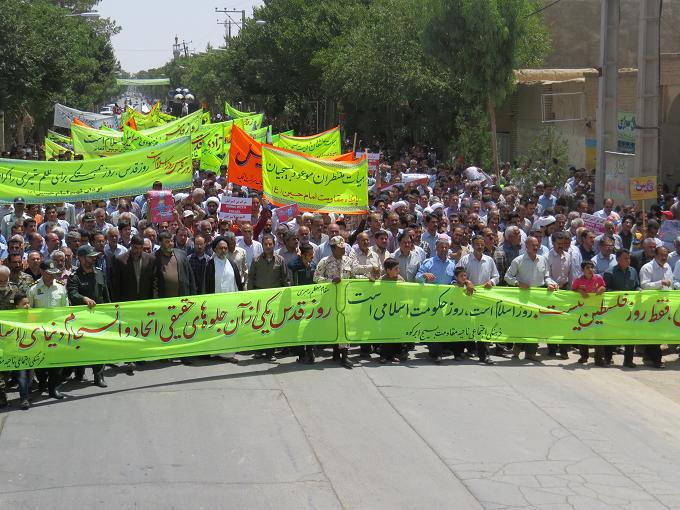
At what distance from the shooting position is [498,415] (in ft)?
32.3

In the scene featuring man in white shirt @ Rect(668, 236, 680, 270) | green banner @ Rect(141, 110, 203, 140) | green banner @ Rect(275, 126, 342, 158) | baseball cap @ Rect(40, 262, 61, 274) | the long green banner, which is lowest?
the long green banner

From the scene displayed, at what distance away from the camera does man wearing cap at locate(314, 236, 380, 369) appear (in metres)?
11.7

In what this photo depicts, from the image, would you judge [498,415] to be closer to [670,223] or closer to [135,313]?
[135,313]

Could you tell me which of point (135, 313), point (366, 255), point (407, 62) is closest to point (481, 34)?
point (407, 62)

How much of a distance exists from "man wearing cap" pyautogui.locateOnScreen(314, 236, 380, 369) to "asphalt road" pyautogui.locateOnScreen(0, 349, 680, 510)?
0.27 m

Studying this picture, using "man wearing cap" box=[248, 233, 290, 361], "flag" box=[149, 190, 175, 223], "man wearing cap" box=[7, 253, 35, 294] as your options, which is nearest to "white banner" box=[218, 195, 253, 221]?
"flag" box=[149, 190, 175, 223]

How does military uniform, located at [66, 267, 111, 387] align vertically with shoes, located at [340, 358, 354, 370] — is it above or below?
above

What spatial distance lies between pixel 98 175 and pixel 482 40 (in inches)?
561

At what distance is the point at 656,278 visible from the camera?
12.5 metres

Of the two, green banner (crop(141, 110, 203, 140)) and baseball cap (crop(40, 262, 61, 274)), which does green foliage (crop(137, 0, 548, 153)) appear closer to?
green banner (crop(141, 110, 203, 140))

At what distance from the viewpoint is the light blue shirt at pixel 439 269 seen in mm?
12312

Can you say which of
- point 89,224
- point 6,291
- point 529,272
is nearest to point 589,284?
point 529,272

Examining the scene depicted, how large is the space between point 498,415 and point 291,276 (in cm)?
352

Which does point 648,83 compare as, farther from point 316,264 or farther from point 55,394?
point 55,394
